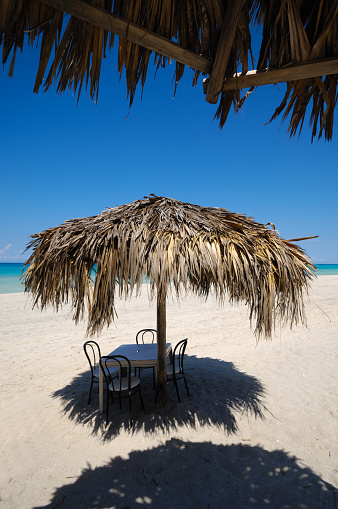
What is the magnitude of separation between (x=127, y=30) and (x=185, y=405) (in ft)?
12.8

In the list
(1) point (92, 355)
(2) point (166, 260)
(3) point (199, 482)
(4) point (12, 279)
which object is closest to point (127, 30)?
(2) point (166, 260)

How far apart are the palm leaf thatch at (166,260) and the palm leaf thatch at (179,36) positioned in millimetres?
1353

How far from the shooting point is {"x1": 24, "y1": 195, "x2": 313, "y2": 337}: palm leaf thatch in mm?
2742

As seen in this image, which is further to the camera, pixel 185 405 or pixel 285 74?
pixel 185 405

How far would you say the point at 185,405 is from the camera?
145 inches

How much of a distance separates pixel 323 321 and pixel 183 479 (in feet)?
24.8

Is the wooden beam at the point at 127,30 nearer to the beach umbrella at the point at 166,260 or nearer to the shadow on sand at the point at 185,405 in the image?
the beach umbrella at the point at 166,260

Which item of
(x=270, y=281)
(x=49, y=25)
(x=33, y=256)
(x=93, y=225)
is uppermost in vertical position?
(x=49, y=25)

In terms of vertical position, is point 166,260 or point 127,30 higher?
point 127,30

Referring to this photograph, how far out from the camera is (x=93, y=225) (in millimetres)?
3162

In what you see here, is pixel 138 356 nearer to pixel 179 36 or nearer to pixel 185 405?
pixel 185 405

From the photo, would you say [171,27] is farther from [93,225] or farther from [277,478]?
[277,478]

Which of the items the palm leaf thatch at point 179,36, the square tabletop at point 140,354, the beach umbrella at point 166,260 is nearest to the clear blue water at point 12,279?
the beach umbrella at point 166,260

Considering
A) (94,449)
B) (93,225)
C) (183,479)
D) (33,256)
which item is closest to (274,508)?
(183,479)
